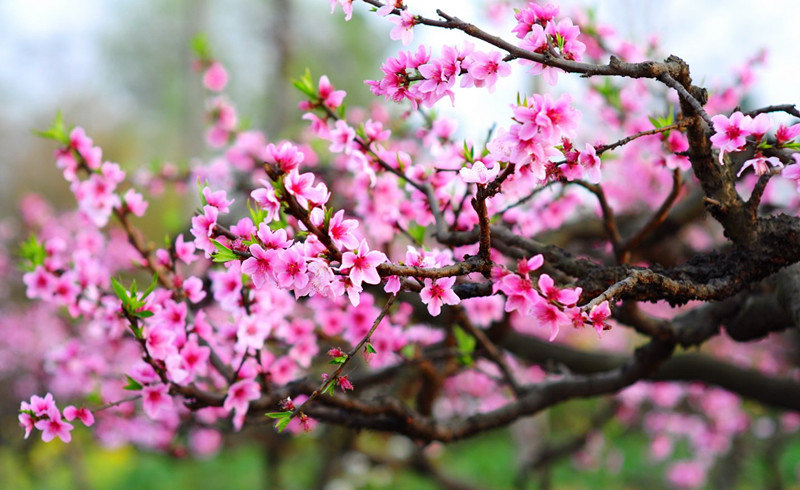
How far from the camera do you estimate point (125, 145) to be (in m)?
24.9

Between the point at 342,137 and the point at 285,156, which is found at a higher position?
the point at 342,137

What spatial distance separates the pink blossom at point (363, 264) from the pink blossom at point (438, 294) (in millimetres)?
178

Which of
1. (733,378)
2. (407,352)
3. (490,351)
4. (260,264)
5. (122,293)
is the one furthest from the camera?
(733,378)

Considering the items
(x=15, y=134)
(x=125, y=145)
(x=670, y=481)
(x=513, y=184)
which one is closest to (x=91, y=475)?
(x=670, y=481)

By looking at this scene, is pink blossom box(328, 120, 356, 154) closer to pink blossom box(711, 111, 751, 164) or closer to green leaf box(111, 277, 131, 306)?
green leaf box(111, 277, 131, 306)

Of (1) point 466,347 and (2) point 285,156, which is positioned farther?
(1) point 466,347

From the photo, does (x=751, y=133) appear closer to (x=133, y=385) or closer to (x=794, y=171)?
(x=794, y=171)

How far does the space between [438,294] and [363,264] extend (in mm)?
235

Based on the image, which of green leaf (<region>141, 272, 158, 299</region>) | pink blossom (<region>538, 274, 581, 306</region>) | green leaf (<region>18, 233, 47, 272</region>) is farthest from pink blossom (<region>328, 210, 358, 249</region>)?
green leaf (<region>18, 233, 47, 272</region>)

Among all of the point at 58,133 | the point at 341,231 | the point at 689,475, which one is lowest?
the point at 341,231

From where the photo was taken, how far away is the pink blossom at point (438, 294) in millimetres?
1550

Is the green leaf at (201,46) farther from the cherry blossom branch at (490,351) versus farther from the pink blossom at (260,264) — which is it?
the pink blossom at (260,264)

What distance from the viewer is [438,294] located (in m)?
1.56

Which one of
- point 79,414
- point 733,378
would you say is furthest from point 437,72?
point 733,378
